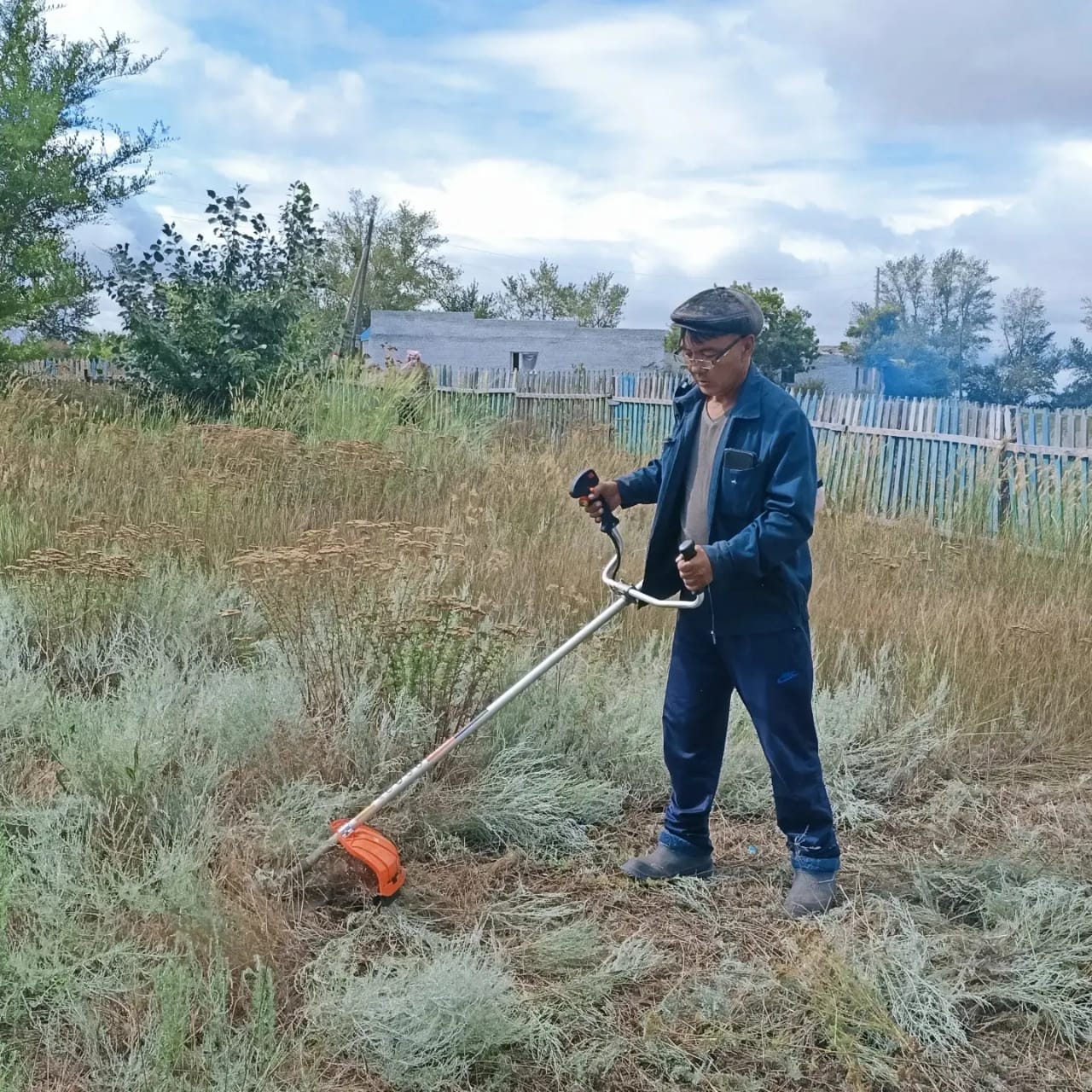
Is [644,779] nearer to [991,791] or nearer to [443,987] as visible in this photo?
[991,791]

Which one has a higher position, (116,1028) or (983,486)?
(983,486)

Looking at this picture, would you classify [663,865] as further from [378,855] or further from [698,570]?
[698,570]

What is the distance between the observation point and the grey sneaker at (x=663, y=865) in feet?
12.0

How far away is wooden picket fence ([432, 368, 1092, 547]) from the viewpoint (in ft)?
24.9

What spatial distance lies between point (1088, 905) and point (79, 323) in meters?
30.5

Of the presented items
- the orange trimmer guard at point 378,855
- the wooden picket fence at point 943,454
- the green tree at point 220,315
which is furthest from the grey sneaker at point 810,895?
the green tree at point 220,315

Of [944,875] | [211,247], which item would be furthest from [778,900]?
[211,247]

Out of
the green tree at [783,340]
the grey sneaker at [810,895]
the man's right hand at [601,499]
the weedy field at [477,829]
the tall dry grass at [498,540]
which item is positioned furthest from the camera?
the green tree at [783,340]

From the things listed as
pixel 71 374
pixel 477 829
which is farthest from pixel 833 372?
pixel 477 829

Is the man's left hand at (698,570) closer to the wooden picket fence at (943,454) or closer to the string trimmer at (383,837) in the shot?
the string trimmer at (383,837)

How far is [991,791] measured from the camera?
4.44 m

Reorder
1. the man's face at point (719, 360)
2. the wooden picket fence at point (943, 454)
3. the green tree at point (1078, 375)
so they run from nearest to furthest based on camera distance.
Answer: the man's face at point (719, 360) < the wooden picket fence at point (943, 454) < the green tree at point (1078, 375)

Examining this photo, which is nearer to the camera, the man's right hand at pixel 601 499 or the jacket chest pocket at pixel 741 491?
the jacket chest pocket at pixel 741 491

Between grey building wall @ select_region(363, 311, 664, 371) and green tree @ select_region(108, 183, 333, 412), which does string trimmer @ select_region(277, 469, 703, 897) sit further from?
grey building wall @ select_region(363, 311, 664, 371)
